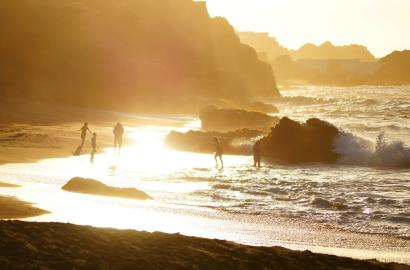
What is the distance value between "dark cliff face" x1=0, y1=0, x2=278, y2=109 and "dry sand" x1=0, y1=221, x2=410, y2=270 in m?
53.6

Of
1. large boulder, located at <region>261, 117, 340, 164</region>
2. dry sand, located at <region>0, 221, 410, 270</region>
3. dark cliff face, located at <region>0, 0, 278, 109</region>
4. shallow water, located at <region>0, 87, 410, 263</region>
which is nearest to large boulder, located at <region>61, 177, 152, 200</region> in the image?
shallow water, located at <region>0, 87, 410, 263</region>

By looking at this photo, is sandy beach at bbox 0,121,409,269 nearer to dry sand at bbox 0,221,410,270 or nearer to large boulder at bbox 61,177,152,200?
dry sand at bbox 0,221,410,270

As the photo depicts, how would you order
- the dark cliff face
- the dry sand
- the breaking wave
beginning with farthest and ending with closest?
the dark cliff face → the breaking wave → the dry sand

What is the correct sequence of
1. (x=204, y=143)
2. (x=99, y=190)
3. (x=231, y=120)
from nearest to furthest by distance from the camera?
1. (x=99, y=190)
2. (x=204, y=143)
3. (x=231, y=120)

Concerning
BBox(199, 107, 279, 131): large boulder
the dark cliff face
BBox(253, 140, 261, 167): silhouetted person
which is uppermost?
the dark cliff face

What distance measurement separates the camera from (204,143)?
3494 cm

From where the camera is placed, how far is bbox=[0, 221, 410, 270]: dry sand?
687 centimetres

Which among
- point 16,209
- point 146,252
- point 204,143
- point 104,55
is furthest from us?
point 104,55

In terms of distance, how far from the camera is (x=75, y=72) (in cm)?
7062

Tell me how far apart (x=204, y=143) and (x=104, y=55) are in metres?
42.9

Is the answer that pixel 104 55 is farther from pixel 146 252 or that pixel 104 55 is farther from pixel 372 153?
pixel 146 252

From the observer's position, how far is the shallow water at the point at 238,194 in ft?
40.2

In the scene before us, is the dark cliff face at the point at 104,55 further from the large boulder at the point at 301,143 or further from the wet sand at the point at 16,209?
the wet sand at the point at 16,209

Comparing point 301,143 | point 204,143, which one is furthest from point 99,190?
point 204,143
